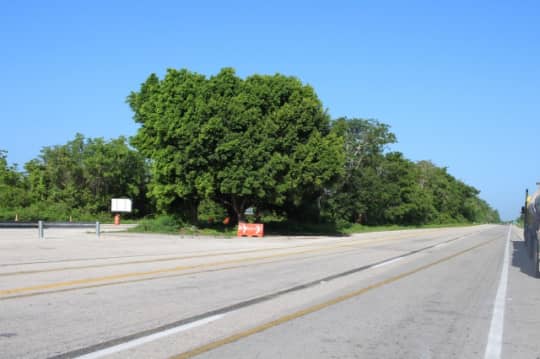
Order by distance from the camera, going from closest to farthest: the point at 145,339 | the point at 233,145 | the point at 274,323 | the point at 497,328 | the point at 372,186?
the point at 145,339 → the point at 274,323 → the point at 497,328 → the point at 233,145 → the point at 372,186

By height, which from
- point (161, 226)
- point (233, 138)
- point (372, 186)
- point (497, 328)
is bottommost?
point (497, 328)

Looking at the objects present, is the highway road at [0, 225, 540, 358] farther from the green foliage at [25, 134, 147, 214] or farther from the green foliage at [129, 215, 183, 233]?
the green foliage at [25, 134, 147, 214]

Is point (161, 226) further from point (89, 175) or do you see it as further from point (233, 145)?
point (89, 175)

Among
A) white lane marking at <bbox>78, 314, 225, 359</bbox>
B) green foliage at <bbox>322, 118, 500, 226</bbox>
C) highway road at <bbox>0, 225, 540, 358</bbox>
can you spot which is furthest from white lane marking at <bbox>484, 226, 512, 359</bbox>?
green foliage at <bbox>322, 118, 500, 226</bbox>

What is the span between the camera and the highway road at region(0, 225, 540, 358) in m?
6.84

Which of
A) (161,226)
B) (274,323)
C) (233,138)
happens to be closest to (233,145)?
(233,138)

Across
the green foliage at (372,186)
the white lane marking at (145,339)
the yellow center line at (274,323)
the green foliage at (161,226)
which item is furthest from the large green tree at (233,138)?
the white lane marking at (145,339)

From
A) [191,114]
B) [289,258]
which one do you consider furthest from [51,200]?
[289,258]

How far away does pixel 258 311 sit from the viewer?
928 centimetres

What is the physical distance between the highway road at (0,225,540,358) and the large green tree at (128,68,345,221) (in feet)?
68.7

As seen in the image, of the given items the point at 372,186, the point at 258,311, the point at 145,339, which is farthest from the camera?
the point at 372,186

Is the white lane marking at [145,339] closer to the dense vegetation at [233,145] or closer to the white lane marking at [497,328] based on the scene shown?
the white lane marking at [497,328]

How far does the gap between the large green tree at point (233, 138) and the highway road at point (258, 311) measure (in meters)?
20.9

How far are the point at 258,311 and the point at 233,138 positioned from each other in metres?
29.0
